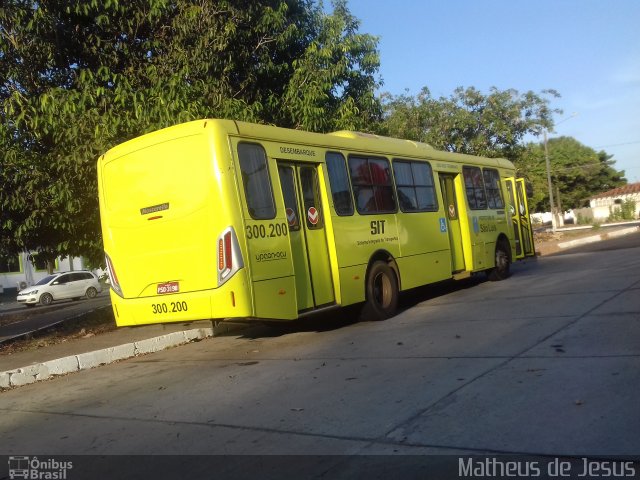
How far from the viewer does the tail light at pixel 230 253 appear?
7.65 meters

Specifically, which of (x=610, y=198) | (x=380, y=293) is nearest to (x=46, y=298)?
(x=380, y=293)

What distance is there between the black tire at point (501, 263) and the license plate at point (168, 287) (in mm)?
8734

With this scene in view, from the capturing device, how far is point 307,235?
889cm

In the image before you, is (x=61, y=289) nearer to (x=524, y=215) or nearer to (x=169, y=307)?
(x=524, y=215)

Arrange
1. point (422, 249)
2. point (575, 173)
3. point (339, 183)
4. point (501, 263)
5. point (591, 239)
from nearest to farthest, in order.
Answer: point (339, 183)
point (422, 249)
point (501, 263)
point (591, 239)
point (575, 173)

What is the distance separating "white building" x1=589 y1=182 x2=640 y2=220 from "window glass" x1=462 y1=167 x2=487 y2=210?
196ft

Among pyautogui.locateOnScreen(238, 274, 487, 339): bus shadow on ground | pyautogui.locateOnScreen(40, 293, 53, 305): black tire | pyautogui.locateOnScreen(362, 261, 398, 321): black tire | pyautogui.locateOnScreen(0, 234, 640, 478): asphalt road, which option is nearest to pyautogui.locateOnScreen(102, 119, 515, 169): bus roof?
pyautogui.locateOnScreen(362, 261, 398, 321): black tire

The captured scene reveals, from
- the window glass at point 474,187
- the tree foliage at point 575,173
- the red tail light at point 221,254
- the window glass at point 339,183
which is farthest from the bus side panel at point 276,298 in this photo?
the tree foliage at point 575,173

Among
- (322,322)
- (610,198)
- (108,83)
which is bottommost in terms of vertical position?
(322,322)

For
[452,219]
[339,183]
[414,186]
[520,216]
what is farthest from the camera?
[520,216]

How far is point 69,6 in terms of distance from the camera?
34.7 feet

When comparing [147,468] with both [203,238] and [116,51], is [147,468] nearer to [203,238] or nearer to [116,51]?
[203,238]

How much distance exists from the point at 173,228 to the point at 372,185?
3705 mm

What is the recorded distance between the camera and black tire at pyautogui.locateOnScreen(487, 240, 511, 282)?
14.7 meters
